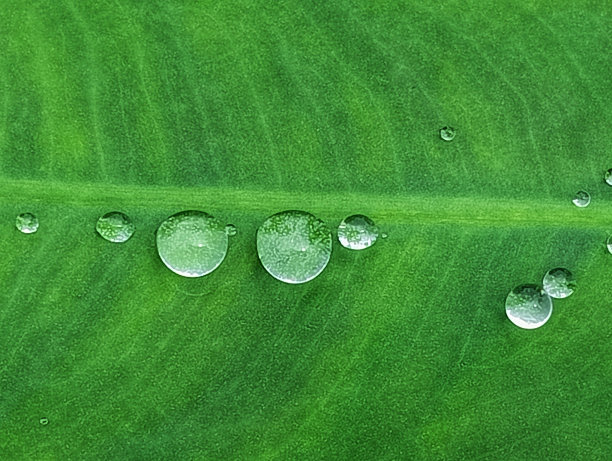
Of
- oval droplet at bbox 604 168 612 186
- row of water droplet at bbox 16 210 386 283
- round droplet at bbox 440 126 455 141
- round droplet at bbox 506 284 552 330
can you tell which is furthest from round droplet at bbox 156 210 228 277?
oval droplet at bbox 604 168 612 186

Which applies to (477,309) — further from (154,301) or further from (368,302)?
(154,301)

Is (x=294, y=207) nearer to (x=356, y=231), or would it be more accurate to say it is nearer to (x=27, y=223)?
(x=356, y=231)

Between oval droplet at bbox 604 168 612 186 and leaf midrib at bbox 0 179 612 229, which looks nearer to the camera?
leaf midrib at bbox 0 179 612 229

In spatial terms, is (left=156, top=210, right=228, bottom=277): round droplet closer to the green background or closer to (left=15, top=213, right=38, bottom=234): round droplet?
the green background

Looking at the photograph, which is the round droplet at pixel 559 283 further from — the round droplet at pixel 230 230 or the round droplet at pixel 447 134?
the round droplet at pixel 230 230

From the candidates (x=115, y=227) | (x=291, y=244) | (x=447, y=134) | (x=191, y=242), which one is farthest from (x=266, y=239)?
(x=447, y=134)

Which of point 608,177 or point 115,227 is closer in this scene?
point 115,227

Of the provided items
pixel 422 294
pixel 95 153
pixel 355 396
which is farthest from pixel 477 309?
pixel 95 153
